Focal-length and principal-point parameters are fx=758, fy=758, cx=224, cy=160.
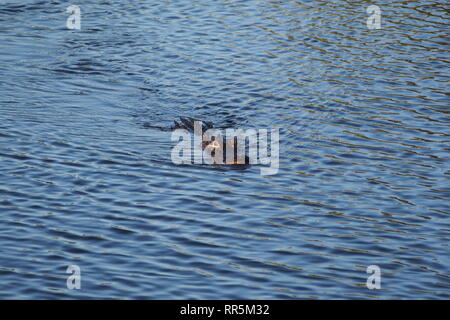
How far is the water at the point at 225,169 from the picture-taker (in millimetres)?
8422

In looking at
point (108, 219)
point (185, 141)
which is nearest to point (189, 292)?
point (108, 219)

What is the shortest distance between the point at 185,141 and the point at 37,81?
3852 millimetres

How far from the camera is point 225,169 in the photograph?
36.4 ft
